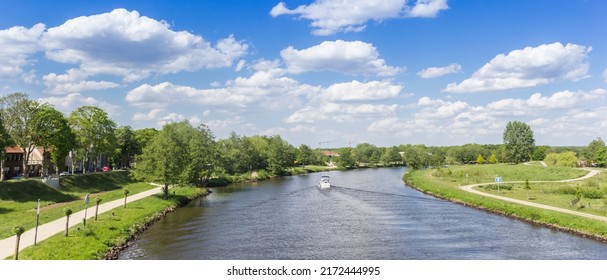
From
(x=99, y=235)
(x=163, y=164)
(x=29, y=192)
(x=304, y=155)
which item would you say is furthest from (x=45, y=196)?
(x=304, y=155)

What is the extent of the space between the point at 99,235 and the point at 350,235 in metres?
20.1

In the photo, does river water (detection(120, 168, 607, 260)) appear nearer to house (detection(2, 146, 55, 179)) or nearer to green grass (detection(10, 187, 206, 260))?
green grass (detection(10, 187, 206, 260))

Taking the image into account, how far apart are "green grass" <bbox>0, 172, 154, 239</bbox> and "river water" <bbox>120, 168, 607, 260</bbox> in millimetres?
9686

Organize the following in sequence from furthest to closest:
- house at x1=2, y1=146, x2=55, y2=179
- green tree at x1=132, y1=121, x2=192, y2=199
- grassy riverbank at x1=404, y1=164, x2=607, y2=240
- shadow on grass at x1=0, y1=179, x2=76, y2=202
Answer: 1. house at x1=2, y1=146, x2=55, y2=179
2. green tree at x1=132, y1=121, x2=192, y2=199
3. shadow on grass at x1=0, y1=179, x2=76, y2=202
4. grassy riverbank at x1=404, y1=164, x2=607, y2=240

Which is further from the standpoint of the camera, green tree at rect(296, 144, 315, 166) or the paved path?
green tree at rect(296, 144, 315, 166)

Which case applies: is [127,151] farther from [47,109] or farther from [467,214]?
[467,214]

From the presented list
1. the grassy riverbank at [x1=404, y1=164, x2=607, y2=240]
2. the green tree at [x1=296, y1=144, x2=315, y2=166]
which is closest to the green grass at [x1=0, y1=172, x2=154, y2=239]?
the grassy riverbank at [x1=404, y1=164, x2=607, y2=240]

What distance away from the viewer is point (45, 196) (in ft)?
179

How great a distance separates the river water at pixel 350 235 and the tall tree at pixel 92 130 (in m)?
32.9

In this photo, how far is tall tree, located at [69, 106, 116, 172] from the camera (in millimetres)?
80688

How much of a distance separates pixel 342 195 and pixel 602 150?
108m

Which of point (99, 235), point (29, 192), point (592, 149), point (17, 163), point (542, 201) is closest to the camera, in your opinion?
point (99, 235)

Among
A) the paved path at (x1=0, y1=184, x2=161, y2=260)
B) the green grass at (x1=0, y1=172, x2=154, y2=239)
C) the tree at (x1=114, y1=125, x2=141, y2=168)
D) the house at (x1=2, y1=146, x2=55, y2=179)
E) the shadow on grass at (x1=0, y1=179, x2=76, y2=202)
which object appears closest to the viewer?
the paved path at (x1=0, y1=184, x2=161, y2=260)

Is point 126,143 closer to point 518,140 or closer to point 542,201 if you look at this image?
point 542,201
